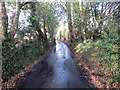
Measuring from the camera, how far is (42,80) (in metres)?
5.37

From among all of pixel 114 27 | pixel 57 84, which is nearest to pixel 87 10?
pixel 114 27

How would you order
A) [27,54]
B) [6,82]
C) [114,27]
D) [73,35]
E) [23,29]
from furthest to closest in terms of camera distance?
[73,35], [23,29], [27,54], [6,82], [114,27]

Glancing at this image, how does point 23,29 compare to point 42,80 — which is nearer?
point 42,80

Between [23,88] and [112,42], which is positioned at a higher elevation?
[112,42]

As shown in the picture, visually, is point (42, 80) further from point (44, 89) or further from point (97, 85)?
point (97, 85)

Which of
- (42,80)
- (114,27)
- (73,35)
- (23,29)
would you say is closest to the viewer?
(114,27)

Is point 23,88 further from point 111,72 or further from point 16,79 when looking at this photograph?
point 111,72

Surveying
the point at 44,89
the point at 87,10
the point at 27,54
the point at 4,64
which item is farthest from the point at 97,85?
the point at 87,10

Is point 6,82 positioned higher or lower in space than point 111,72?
lower

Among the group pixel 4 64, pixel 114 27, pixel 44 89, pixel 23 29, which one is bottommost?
pixel 44 89

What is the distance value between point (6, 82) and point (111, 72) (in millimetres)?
5596

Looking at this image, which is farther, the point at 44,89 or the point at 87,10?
the point at 87,10

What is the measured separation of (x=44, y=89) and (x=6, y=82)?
210cm

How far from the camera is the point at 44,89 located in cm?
449
